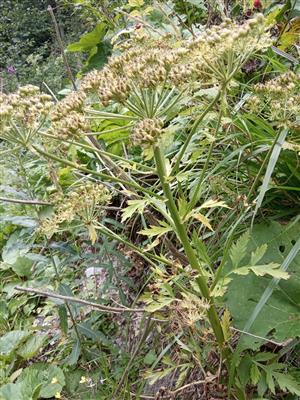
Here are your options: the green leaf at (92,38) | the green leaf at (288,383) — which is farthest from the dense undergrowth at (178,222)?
the green leaf at (92,38)

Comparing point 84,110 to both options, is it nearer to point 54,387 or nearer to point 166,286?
point 166,286

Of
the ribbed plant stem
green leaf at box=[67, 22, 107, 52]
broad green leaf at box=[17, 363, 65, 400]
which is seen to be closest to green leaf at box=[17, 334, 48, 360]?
broad green leaf at box=[17, 363, 65, 400]

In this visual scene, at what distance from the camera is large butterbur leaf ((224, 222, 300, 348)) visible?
60.0 inches

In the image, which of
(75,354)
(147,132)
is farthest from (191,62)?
(75,354)

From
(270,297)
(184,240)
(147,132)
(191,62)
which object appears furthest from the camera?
(270,297)

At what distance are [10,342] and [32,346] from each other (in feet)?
0.37

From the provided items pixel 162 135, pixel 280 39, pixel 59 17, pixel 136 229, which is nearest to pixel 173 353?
pixel 136 229

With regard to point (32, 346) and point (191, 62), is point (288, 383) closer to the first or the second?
point (191, 62)

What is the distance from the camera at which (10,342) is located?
2658mm

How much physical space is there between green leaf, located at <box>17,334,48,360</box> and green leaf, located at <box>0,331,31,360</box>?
30 millimetres

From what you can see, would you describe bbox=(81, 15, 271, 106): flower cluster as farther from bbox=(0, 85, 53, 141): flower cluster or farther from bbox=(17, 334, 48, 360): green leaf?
bbox=(17, 334, 48, 360): green leaf

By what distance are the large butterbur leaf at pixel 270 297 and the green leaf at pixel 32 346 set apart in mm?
1357

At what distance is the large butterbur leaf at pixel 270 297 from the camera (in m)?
1.52

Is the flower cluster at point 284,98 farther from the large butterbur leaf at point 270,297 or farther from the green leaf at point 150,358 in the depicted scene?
the green leaf at point 150,358
